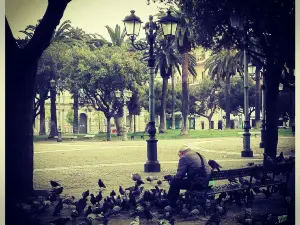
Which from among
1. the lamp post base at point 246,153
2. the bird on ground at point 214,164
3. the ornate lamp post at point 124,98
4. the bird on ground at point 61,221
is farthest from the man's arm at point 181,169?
the bird on ground at point 61,221

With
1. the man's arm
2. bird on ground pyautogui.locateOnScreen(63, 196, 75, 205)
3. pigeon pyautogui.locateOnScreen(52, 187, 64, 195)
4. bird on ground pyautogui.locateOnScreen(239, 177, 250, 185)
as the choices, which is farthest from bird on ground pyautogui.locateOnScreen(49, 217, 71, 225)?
bird on ground pyautogui.locateOnScreen(239, 177, 250, 185)

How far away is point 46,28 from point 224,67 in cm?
231

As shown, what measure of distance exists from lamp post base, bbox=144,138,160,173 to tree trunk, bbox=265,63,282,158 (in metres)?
1.56

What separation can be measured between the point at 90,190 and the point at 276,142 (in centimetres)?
258

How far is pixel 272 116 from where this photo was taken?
242 inches

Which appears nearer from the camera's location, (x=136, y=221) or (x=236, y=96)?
(x=136, y=221)

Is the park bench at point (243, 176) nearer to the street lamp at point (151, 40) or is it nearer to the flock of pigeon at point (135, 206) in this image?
the flock of pigeon at point (135, 206)

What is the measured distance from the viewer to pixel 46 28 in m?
5.29

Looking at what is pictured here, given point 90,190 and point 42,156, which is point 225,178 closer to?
point 90,190

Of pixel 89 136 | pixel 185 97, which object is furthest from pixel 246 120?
pixel 89 136

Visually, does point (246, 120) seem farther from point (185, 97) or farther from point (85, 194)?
point (85, 194)

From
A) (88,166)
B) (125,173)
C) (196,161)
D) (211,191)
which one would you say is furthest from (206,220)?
(88,166)

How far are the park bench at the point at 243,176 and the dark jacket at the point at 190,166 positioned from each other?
0.39 ft

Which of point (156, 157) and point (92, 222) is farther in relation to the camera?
point (156, 157)
